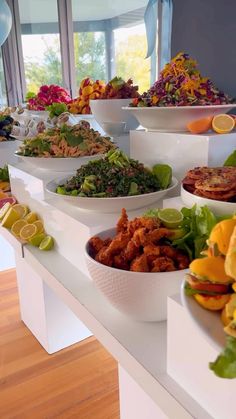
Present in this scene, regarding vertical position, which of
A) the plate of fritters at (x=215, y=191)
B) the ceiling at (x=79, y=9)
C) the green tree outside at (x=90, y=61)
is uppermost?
the ceiling at (x=79, y=9)

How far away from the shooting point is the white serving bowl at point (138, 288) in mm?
626

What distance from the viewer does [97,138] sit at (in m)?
1.38

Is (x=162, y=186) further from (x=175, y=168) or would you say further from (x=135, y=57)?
(x=135, y=57)

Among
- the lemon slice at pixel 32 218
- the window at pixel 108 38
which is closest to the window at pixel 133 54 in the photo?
the window at pixel 108 38

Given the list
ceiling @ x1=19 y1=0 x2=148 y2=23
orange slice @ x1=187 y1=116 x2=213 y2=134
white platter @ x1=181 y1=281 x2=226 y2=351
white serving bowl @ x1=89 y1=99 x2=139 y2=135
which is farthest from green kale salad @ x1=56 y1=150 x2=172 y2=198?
ceiling @ x1=19 y1=0 x2=148 y2=23

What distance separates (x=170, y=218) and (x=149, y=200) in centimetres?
28

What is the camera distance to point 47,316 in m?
1.60

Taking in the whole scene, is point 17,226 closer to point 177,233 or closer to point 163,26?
point 177,233

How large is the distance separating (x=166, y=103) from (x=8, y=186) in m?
0.93

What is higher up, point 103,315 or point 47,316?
point 103,315

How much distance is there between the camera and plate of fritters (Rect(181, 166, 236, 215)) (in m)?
0.75

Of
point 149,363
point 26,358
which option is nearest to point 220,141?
point 149,363

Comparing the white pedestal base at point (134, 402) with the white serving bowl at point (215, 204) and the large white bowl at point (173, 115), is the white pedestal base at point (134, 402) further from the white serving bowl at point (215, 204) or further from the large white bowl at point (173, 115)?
the large white bowl at point (173, 115)

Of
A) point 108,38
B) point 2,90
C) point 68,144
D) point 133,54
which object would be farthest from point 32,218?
point 2,90
